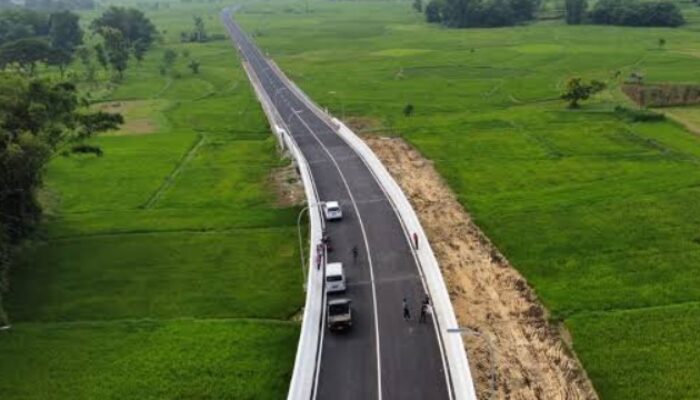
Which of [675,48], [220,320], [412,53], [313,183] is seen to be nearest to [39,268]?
[220,320]

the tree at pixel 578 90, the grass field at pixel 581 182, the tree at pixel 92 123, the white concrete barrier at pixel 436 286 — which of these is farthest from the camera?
the tree at pixel 578 90

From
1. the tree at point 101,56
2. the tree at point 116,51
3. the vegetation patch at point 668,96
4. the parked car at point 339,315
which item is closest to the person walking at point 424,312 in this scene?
the parked car at point 339,315

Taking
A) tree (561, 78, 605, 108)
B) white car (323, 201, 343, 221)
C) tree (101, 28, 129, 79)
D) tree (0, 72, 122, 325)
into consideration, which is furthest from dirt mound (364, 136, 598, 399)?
tree (101, 28, 129, 79)

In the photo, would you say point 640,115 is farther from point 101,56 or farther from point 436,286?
point 101,56

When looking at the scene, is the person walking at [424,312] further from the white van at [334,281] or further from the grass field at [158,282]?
the grass field at [158,282]

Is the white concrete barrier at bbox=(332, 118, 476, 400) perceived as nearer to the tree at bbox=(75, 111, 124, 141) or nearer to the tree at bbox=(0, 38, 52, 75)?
the tree at bbox=(75, 111, 124, 141)

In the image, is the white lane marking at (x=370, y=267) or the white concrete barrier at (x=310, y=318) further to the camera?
the white lane marking at (x=370, y=267)

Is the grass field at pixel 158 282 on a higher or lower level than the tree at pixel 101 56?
lower
